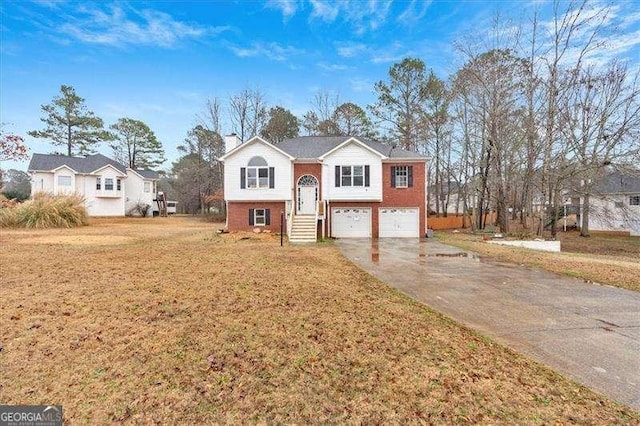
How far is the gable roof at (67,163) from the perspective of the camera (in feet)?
A: 109

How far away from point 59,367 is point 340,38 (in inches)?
857

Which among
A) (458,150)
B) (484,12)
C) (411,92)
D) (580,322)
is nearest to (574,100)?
(484,12)

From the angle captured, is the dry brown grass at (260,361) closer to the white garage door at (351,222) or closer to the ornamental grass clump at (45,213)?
the white garage door at (351,222)

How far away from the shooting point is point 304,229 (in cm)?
1728

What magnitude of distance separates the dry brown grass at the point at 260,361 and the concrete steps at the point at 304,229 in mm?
9804

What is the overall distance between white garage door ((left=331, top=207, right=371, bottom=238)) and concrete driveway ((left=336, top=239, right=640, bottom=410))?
978cm

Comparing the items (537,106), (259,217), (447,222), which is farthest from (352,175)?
(447,222)

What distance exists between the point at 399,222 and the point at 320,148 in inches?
284

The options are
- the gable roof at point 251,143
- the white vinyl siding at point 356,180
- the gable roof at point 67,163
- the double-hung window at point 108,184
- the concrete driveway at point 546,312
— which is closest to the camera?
the concrete driveway at point 546,312

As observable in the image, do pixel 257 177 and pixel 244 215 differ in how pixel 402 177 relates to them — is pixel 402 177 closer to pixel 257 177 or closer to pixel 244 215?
pixel 257 177

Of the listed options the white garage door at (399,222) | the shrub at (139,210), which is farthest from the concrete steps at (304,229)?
the shrub at (139,210)

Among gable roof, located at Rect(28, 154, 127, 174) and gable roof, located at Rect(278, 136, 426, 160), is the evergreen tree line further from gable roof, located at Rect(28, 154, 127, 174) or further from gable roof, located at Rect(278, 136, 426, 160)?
gable roof, located at Rect(28, 154, 127, 174)

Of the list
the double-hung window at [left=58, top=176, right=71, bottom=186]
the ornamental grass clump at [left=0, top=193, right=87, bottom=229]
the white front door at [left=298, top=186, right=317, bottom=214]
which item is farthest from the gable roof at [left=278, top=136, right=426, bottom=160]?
the double-hung window at [left=58, top=176, right=71, bottom=186]

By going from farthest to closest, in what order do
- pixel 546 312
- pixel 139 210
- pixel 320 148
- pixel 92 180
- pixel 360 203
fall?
1. pixel 139 210
2. pixel 92 180
3. pixel 320 148
4. pixel 360 203
5. pixel 546 312
